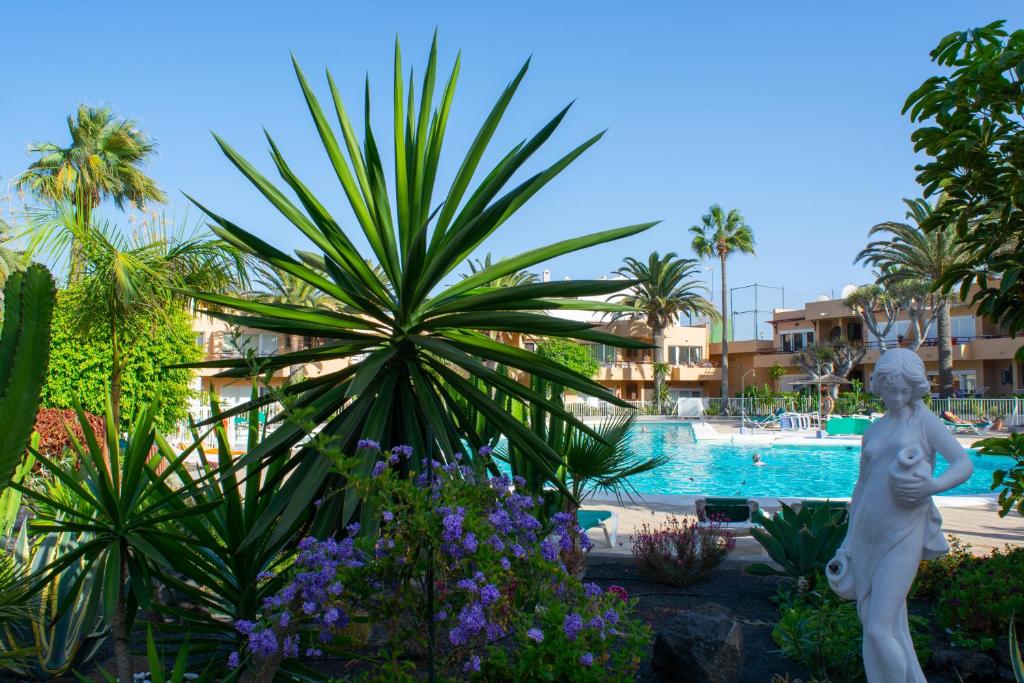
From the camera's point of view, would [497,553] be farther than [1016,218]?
No

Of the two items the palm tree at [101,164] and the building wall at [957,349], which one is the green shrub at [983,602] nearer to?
the palm tree at [101,164]

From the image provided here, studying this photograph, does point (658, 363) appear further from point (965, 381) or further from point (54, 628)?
point (54, 628)

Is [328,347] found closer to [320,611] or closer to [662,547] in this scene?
[320,611]

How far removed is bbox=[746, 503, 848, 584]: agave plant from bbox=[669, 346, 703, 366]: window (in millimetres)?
50561

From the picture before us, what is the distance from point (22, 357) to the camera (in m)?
3.06

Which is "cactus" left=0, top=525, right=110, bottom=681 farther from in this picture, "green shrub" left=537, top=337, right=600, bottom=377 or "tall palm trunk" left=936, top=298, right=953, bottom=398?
"green shrub" left=537, top=337, right=600, bottom=377

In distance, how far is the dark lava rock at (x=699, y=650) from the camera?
4.71m

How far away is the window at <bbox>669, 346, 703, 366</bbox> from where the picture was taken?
5719cm

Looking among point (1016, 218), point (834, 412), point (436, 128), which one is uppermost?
point (436, 128)

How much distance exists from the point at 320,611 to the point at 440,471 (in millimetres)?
732

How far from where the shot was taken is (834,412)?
37.4 m

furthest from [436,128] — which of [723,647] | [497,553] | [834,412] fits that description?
[834,412]

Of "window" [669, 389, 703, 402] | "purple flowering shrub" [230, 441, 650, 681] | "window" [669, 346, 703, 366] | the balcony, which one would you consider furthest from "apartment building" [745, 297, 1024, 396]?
"purple flowering shrub" [230, 441, 650, 681]

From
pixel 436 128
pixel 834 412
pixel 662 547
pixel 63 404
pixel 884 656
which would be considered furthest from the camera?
pixel 834 412
